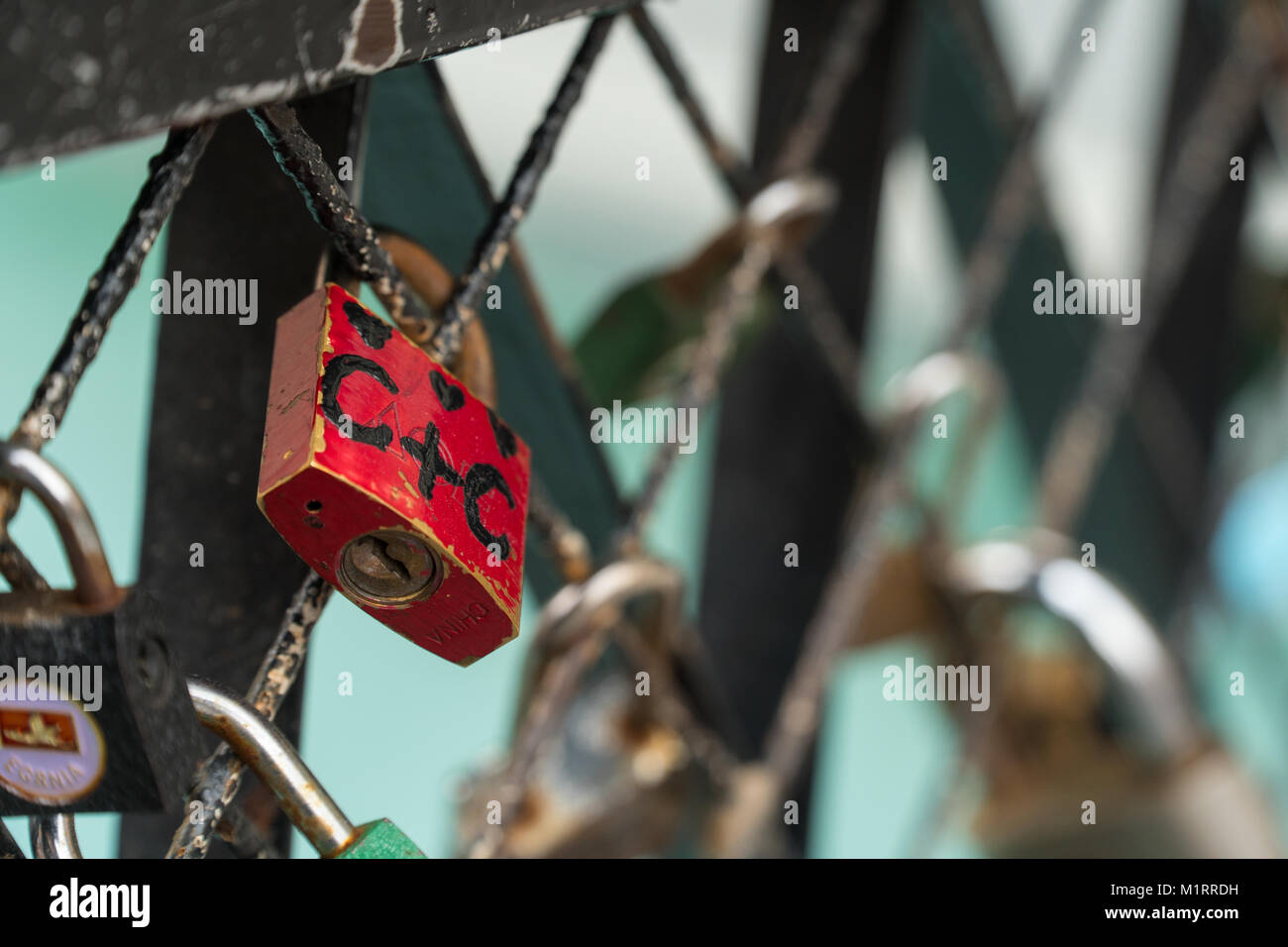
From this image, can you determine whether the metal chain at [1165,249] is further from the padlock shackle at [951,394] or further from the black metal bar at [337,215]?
the black metal bar at [337,215]

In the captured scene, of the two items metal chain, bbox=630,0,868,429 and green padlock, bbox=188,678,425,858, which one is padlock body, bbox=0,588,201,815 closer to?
green padlock, bbox=188,678,425,858

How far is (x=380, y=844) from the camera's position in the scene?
0.40 meters

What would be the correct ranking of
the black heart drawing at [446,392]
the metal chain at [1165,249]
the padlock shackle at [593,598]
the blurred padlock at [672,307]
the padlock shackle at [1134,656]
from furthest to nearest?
the metal chain at [1165,249] → the padlock shackle at [1134,656] → the blurred padlock at [672,307] → the padlock shackle at [593,598] → the black heart drawing at [446,392]

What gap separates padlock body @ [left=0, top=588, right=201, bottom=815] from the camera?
0.32 meters

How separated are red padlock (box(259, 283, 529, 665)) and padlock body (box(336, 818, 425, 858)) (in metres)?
0.06

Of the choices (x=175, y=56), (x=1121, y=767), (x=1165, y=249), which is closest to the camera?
(x=175, y=56)

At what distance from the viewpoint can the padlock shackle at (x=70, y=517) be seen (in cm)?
32

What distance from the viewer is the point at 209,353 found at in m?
0.50

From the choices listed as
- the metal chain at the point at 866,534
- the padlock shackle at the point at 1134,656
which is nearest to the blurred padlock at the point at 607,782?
the metal chain at the point at 866,534

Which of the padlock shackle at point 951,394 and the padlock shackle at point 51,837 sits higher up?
the padlock shackle at point 951,394

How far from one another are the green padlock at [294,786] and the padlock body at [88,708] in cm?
5

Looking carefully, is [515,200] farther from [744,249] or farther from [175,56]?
[744,249]

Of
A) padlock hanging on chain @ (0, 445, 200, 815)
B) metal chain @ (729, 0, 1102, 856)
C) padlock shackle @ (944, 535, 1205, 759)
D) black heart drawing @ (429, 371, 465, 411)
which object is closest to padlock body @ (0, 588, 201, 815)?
padlock hanging on chain @ (0, 445, 200, 815)

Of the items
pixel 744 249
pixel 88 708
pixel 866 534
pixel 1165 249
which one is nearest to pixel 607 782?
pixel 866 534
